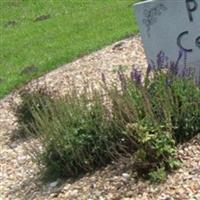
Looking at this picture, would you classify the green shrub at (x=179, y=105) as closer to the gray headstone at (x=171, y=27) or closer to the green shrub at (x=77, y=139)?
the green shrub at (x=77, y=139)

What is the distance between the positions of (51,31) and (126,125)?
A: 37.7 feet

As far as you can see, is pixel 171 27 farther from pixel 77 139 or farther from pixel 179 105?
pixel 77 139

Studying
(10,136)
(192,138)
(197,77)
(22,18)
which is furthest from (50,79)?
(22,18)

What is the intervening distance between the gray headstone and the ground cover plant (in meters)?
0.67

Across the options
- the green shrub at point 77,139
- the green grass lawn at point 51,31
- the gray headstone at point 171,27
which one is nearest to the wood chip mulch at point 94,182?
the green shrub at point 77,139

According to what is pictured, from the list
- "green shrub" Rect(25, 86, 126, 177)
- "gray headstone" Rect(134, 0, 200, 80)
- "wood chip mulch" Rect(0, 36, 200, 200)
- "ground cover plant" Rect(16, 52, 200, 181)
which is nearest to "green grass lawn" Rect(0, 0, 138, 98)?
"wood chip mulch" Rect(0, 36, 200, 200)

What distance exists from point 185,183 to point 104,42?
334 inches

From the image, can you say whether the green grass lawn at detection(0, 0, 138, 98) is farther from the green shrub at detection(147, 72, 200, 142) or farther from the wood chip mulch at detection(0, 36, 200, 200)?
the green shrub at detection(147, 72, 200, 142)

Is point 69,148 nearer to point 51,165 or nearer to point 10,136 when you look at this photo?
point 51,165

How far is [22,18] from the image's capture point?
67.3 ft

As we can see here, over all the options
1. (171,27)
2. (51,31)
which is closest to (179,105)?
(171,27)

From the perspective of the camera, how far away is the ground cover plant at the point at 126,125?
5852 mm

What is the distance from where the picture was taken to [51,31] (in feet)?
56.7

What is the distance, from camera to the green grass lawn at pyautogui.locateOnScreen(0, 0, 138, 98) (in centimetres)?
1372
